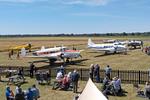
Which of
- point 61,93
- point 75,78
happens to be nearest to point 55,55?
point 61,93

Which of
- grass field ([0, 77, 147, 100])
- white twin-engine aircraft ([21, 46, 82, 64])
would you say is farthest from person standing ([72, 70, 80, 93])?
white twin-engine aircraft ([21, 46, 82, 64])

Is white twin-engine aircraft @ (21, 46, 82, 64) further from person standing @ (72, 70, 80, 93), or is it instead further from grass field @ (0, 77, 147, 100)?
person standing @ (72, 70, 80, 93)

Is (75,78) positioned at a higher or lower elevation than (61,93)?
higher

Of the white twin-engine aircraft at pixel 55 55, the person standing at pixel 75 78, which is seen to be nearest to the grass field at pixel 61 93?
the person standing at pixel 75 78

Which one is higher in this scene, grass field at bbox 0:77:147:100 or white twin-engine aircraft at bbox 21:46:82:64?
white twin-engine aircraft at bbox 21:46:82:64

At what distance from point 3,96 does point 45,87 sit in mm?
3972

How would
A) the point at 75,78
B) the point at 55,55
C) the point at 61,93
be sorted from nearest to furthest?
the point at 75,78 → the point at 61,93 → the point at 55,55

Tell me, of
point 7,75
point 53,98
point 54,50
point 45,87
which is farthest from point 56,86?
point 54,50

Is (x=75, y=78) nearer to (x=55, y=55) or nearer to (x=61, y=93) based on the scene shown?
(x=61, y=93)

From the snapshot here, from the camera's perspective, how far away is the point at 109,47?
62.6 m

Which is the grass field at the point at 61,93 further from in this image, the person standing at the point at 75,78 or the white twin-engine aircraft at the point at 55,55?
the white twin-engine aircraft at the point at 55,55

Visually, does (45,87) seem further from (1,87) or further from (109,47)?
(109,47)

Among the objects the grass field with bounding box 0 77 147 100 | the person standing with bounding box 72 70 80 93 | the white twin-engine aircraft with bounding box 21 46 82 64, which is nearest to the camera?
the grass field with bounding box 0 77 147 100

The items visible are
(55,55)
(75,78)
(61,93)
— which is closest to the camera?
(75,78)
